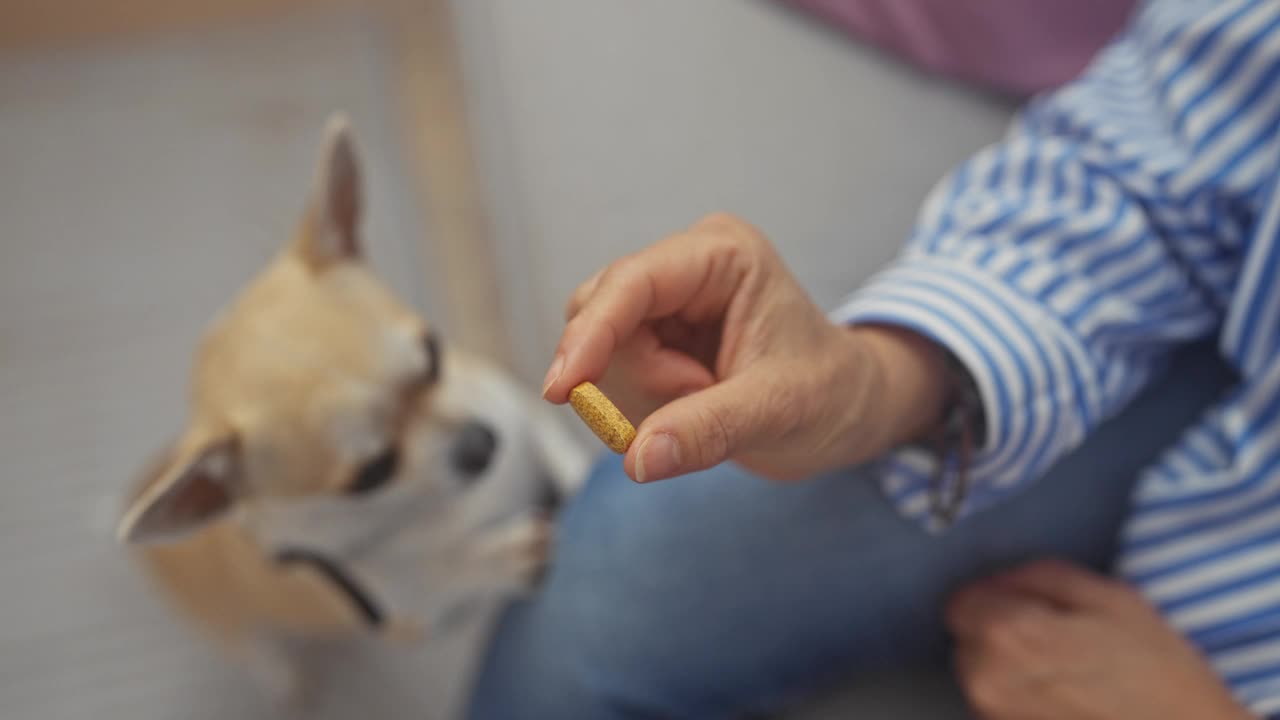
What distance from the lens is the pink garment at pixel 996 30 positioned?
0.58 m

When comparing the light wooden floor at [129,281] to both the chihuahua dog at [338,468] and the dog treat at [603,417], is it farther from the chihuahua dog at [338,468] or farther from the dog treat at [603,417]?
the dog treat at [603,417]

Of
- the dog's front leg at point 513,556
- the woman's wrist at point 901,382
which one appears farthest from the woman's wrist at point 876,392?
the dog's front leg at point 513,556

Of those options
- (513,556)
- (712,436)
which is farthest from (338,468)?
(712,436)

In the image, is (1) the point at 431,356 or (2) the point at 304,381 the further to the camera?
(1) the point at 431,356

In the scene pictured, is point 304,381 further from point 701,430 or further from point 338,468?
point 701,430

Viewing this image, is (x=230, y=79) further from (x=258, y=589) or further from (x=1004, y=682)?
(x=1004, y=682)

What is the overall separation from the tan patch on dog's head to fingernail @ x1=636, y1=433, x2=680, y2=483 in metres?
0.41

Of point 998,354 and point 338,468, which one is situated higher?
point 998,354

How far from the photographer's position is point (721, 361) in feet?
1.29

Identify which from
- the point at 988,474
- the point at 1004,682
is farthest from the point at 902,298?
the point at 1004,682

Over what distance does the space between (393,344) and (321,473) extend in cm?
11

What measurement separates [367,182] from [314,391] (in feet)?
2.39

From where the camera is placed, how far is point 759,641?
0.57 metres

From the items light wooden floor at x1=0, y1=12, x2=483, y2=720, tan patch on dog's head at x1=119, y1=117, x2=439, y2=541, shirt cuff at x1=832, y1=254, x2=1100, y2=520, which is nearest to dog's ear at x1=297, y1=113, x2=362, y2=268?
tan patch on dog's head at x1=119, y1=117, x2=439, y2=541
